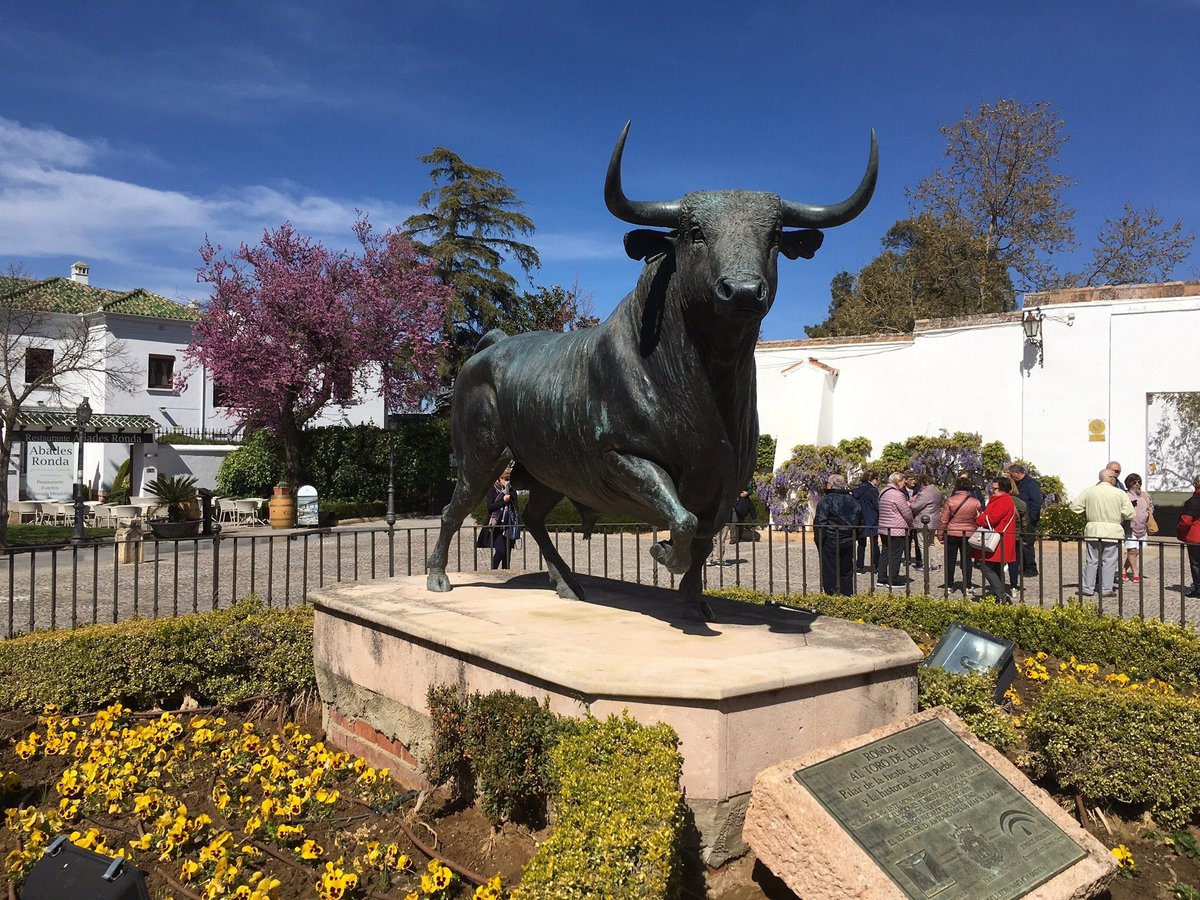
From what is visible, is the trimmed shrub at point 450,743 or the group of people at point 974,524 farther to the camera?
the group of people at point 974,524

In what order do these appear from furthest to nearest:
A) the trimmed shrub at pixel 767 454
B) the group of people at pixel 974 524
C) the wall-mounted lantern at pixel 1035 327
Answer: the trimmed shrub at pixel 767 454, the wall-mounted lantern at pixel 1035 327, the group of people at pixel 974 524

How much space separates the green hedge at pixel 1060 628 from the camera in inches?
218

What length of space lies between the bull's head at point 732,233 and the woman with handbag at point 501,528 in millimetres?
5548

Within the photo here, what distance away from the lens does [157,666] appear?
17.2 ft

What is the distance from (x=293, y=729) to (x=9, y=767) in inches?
54.5

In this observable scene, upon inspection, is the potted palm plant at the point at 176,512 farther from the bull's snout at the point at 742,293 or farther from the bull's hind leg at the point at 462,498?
the bull's snout at the point at 742,293

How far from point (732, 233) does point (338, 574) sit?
633 cm

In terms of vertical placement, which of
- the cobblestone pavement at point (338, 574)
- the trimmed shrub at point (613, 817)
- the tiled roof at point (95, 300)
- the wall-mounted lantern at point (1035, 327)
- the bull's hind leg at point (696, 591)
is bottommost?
the cobblestone pavement at point (338, 574)

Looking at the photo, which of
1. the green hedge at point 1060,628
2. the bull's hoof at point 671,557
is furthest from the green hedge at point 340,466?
the bull's hoof at point 671,557

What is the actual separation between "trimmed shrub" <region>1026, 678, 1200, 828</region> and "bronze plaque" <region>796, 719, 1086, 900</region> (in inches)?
41.6

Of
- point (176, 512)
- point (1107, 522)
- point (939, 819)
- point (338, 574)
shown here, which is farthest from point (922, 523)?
point (176, 512)

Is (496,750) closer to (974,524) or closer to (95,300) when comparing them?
(974,524)

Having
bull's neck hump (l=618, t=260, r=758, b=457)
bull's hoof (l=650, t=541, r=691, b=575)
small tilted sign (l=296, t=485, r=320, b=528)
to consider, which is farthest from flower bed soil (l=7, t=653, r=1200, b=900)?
small tilted sign (l=296, t=485, r=320, b=528)

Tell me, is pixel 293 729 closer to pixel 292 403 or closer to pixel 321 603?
pixel 321 603
